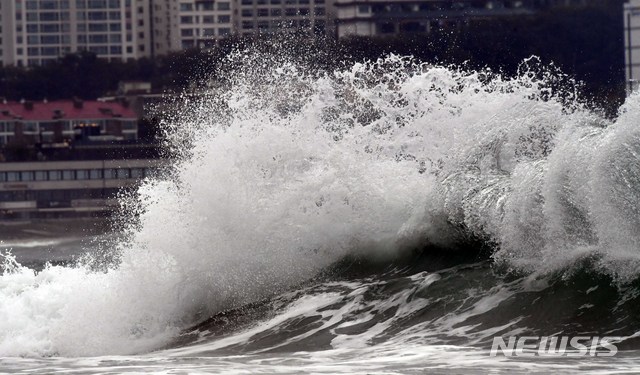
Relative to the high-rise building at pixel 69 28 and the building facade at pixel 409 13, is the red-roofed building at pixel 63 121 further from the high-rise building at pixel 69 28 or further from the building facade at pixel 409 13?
the building facade at pixel 409 13

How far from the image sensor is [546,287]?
45.0 feet

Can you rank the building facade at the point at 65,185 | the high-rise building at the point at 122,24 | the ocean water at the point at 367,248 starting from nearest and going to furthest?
the ocean water at the point at 367,248
the building facade at the point at 65,185
the high-rise building at the point at 122,24

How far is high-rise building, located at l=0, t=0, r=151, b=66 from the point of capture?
93500 millimetres

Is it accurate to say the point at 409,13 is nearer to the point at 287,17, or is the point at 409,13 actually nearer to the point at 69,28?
the point at 287,17

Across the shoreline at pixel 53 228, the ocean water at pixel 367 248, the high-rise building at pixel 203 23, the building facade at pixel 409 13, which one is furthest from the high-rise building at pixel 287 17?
the ocean water at pixel 367 248

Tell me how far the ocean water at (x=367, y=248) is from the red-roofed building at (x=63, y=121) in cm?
6057

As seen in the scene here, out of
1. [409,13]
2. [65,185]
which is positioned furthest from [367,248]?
[65,185]

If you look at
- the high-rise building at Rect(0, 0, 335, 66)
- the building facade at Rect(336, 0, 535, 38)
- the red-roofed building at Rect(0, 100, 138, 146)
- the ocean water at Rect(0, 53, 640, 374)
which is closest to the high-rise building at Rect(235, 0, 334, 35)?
the high-rise building at Rect(0, 0, 335, 66)

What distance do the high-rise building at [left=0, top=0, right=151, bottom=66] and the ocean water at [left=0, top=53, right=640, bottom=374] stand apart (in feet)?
241

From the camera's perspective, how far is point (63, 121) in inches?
3361

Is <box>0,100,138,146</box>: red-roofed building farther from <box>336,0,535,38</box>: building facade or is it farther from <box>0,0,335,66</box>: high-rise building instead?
<box>336,0,535,38</box>: building facade

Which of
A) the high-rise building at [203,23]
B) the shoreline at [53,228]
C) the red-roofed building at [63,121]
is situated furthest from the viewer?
the red-roofed building at [63,121]

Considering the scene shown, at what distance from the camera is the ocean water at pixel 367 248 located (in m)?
13.1

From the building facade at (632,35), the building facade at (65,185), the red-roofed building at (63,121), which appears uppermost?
the building facade at (632,35)
